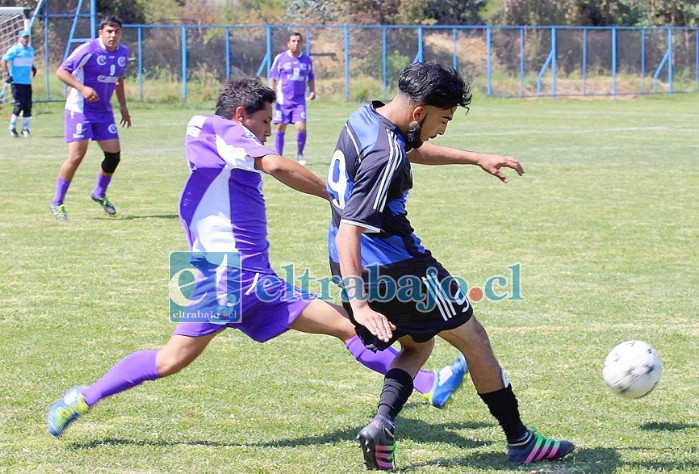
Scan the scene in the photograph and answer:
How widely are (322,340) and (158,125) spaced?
1878 cm

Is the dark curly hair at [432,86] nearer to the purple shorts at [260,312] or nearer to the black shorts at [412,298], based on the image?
the black shorts at [412,298]

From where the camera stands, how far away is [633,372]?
4449mm

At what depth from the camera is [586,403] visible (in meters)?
4.90

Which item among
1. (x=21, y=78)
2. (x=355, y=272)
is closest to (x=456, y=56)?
(x=21, y=78)

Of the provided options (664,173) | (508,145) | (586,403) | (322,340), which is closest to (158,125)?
(508,145)

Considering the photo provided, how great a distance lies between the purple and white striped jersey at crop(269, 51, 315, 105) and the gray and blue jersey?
12.5 m

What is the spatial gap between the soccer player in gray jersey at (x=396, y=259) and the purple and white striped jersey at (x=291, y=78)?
492 inches

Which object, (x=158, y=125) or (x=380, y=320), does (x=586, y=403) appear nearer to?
(x=380, y=320)

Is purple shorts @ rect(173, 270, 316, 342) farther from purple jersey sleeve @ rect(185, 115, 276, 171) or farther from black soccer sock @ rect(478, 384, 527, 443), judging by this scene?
black soccer sock @ rect(478, 384, 527, 443)

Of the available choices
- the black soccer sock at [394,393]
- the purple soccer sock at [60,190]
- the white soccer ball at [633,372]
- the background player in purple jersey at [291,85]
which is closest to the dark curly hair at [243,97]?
the black soccer sock at [394,393]

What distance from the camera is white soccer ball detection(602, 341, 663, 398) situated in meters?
4.45

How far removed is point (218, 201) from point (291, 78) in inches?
481

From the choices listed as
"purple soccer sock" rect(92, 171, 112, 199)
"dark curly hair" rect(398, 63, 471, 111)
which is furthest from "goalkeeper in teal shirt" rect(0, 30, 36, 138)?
"dark curly hair" rect(398, 63, 471, 111)

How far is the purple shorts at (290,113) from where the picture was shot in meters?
16.3
